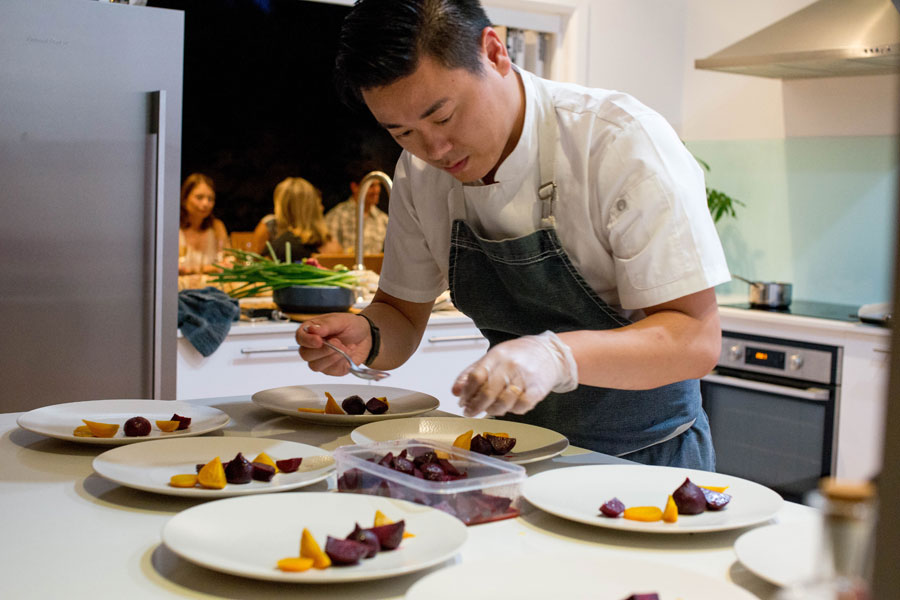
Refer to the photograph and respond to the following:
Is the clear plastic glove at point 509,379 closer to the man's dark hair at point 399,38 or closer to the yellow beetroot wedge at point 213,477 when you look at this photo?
the yellow beetroot wedge at point 213,477

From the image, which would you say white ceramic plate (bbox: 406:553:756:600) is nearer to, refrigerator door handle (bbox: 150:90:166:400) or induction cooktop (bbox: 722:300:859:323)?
refrigerator door handle (bbox: 150:90:166:400)

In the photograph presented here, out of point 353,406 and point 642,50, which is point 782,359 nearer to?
point 642,50

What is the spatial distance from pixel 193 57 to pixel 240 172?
0.94 metres

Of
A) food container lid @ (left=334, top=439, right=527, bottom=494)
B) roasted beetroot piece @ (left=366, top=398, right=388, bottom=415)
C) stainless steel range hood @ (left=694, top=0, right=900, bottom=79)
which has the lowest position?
roasted beetroot piece @ (left=366, top=398, right=388, bottom=415)

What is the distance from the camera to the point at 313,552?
0.78 m


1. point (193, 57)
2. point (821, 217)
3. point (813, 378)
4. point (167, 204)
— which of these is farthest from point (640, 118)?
point (193, 57)

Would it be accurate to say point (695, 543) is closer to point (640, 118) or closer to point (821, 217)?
point (640, 118)

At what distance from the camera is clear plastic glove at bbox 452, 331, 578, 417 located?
1009 millimetres

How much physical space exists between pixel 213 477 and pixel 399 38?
1.99 ft

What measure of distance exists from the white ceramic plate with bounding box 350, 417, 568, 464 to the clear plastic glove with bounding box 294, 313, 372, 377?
0.21 metres

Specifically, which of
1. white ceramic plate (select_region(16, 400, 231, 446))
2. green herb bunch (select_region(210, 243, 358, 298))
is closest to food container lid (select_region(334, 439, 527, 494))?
white ceramic plate (select_region(16, 400, 231, 446))

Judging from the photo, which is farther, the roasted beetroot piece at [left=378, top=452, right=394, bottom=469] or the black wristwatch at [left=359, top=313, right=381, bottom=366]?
the black wristwatch at [left=359, top=313, right=381, bottom=366]

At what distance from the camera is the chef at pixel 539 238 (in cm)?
121

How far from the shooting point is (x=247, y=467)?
40.7 inches
